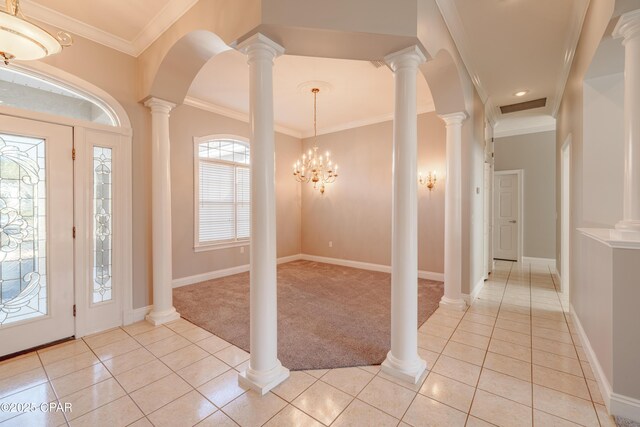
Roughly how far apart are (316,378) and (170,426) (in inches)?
40.0

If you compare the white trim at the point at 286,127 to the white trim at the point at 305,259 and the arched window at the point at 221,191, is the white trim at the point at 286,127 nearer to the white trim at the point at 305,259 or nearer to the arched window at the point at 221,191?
the arched window at the point at 221,191

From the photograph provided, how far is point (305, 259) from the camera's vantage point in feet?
22.5

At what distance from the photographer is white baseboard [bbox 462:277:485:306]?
3.76 m

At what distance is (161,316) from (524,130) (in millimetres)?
8218

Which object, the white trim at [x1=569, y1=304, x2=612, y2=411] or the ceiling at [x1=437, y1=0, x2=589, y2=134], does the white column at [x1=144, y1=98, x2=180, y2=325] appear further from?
the white trim at [x1=569, y1=304, x2=612, y2=411]

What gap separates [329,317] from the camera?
3.35 meters

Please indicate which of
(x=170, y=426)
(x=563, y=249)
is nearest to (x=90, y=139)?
(x=170, y=426)

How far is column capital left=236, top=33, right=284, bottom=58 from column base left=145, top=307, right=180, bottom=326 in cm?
295

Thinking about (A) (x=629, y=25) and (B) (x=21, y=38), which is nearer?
(B) (x=21, y=38)

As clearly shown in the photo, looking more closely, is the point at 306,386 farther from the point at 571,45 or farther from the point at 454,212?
the point at 571,45

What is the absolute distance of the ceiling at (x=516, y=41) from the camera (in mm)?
2598

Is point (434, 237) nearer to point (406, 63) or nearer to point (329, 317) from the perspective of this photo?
point (329, 317)

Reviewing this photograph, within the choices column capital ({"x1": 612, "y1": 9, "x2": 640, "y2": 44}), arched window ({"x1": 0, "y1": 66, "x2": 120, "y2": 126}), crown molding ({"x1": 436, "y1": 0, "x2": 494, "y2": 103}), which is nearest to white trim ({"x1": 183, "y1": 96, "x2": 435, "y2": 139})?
Result: crown molding ({"x1": 436, "y1": 0, "x2": 494, "y2": 103})

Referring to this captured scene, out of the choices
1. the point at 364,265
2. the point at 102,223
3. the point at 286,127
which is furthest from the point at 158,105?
the point at 364,265
